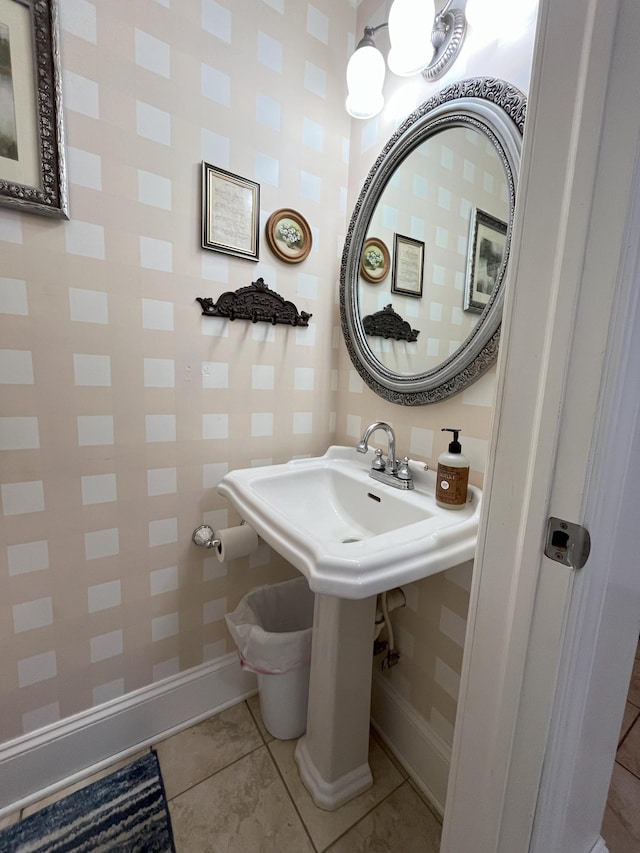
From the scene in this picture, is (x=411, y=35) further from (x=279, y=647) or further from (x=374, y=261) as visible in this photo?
(x=279, y=647)

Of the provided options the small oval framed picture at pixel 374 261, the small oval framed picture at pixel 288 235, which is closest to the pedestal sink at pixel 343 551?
the small oval framed picture at pixel 374 261

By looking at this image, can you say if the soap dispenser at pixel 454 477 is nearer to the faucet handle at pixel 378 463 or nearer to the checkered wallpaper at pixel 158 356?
the checkered wallpaper at pixel 158 356

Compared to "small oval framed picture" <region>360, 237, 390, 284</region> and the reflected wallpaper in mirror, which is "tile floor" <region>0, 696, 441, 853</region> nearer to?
the reflected wallpaper in mirror

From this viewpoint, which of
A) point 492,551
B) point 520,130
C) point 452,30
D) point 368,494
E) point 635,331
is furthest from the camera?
point 368,494

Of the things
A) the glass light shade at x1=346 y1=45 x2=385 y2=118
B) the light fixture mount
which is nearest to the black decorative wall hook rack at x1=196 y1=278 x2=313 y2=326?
the glass light shade at x1=346 y1=45 x2=385 y2=118

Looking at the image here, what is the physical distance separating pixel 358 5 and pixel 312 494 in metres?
1.59

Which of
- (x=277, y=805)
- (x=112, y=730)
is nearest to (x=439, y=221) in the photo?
(x=277, y=805)

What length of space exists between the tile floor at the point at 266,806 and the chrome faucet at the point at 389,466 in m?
0.85

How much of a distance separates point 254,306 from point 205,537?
2.38ft

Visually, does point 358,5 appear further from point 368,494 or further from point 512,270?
point 368,494

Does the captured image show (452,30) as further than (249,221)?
No

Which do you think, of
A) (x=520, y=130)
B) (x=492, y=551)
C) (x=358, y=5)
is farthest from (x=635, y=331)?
(x=358, y=5)

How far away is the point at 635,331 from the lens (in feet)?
1.20

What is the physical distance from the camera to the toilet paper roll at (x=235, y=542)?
989 millimetres
